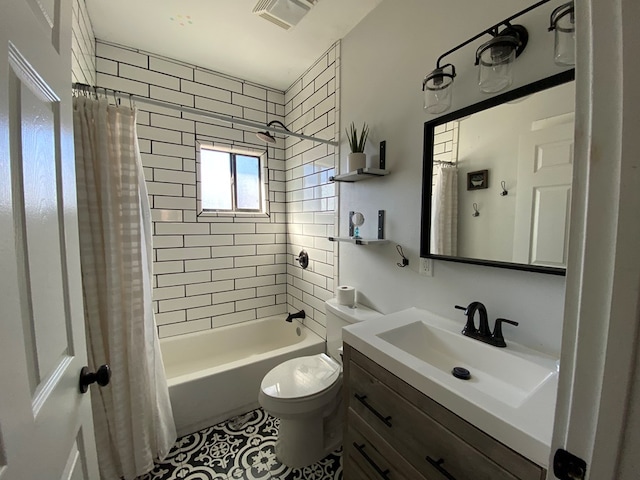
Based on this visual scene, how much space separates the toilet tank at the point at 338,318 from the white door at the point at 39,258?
122 cm

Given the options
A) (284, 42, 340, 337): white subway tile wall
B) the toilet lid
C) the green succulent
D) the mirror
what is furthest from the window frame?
the mirror

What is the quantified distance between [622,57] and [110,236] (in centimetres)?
172

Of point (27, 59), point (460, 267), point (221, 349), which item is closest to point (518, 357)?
point (460, 267)

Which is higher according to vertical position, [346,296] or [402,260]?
[402,260]

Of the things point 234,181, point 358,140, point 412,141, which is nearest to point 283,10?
point 358,140

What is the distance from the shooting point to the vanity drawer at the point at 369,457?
935 mm

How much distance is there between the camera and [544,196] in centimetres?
96

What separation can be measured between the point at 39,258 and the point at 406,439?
1.15m

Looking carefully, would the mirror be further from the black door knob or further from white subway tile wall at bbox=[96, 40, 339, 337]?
the black door knob

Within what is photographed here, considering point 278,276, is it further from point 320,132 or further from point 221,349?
point 320,132

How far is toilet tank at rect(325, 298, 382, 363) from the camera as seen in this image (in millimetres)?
1610

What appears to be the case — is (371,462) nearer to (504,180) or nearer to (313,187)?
(504,180)

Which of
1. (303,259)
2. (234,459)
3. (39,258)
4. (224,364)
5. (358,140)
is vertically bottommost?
(234,459)

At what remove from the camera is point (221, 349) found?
2414 mm
